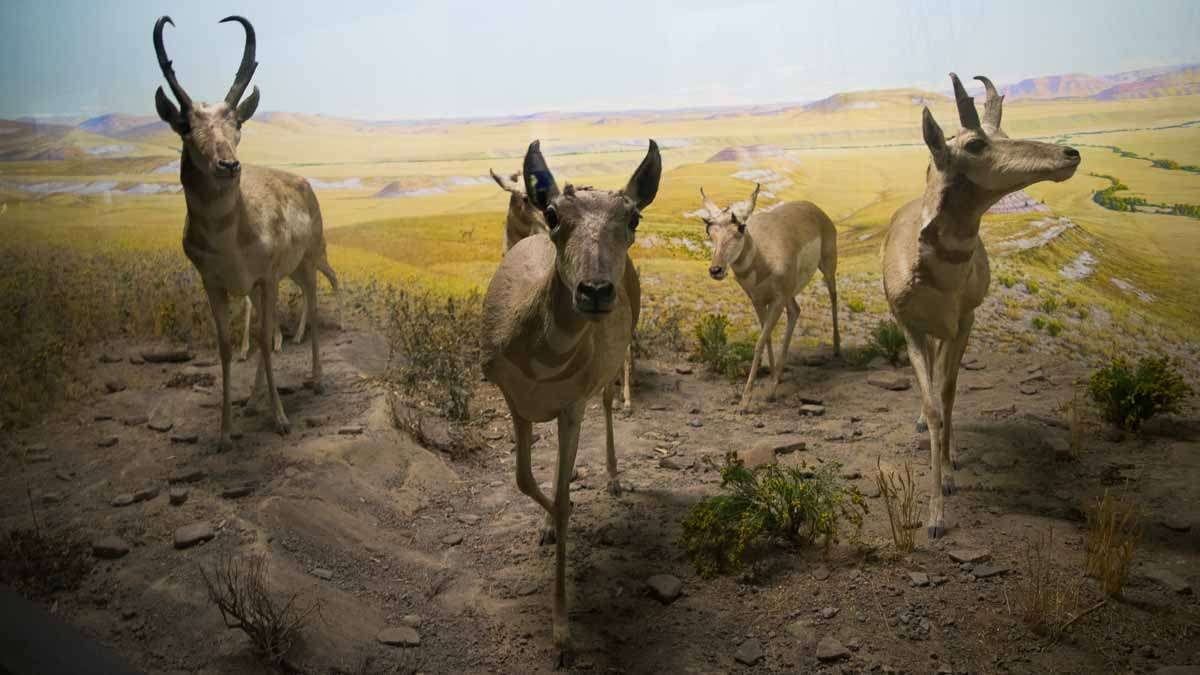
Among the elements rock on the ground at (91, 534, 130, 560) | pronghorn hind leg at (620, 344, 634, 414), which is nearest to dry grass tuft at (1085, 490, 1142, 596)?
pronghorn hind leg at (620, 344, 634, 414)

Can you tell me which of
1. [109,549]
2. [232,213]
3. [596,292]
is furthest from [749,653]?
[232,213]

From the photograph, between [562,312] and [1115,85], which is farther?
[1115,85]

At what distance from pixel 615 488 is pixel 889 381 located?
3504mm

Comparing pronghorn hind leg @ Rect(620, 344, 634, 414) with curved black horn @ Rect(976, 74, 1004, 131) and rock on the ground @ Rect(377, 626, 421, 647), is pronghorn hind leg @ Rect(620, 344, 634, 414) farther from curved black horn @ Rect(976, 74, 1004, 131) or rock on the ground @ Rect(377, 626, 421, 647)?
rock on the ground @ Rect(377, 626, 421, 647)

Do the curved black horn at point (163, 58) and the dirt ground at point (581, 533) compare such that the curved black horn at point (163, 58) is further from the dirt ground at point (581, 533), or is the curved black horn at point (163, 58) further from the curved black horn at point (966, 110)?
the curved black horn at point (966, 110)

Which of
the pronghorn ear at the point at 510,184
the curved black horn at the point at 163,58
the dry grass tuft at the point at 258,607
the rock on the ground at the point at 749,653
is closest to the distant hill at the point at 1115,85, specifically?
the pronghorn ear at the point at 510,184

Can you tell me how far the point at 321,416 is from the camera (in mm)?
6812

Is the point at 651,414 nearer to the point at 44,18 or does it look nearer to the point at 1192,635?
the point at 1192,635

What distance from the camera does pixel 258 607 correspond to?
3.42 metres

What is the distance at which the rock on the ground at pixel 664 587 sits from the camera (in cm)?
428

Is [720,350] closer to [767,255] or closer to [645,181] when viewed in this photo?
[767,255]

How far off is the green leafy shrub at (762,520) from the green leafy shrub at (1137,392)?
2.72 meters

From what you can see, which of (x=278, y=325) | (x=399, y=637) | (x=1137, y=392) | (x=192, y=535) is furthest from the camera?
(x=278, y=325)

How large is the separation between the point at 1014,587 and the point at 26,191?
845cm
